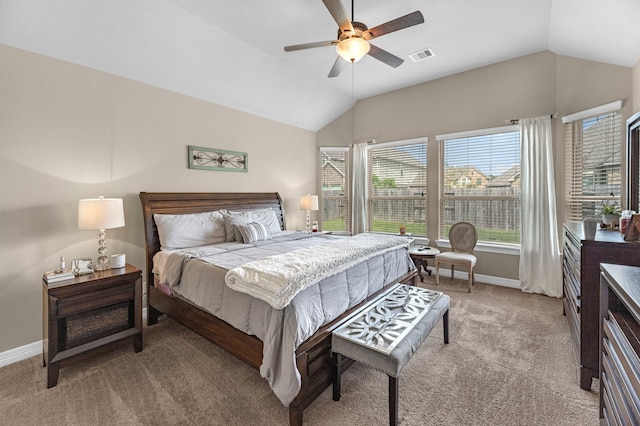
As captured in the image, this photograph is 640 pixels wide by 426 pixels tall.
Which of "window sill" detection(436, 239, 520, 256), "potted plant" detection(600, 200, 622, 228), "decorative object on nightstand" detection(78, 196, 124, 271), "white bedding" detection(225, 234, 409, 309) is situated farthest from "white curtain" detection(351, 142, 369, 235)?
"decorative object on nightstand" detection(78, 196, 124, 271)

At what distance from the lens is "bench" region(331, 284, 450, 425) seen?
167 centimetres

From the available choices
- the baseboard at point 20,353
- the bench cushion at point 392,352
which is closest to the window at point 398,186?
the bench cushion at point 392,352

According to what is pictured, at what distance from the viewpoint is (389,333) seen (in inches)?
73.7

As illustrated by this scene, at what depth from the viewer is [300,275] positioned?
6.16 ft

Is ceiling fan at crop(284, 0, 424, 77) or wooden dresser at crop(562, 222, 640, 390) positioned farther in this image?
ceiling fan at crop(284, 0, 424, 77)

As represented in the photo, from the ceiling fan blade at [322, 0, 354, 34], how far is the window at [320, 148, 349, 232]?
3563 millimetres

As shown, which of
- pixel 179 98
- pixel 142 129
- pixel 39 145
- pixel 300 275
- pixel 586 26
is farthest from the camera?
pixel 179 98

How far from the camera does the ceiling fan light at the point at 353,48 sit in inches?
90.0

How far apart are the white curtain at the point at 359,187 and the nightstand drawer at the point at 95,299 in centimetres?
386

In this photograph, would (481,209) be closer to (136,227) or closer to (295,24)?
(295,24)

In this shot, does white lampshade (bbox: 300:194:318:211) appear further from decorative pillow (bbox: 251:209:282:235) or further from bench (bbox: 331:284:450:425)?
bench (bbox: 331:284:450:425)

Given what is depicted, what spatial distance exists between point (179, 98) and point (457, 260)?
4.34 m

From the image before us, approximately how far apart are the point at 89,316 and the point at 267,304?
1718 millimetres

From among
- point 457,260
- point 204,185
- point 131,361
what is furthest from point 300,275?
point 457,260
